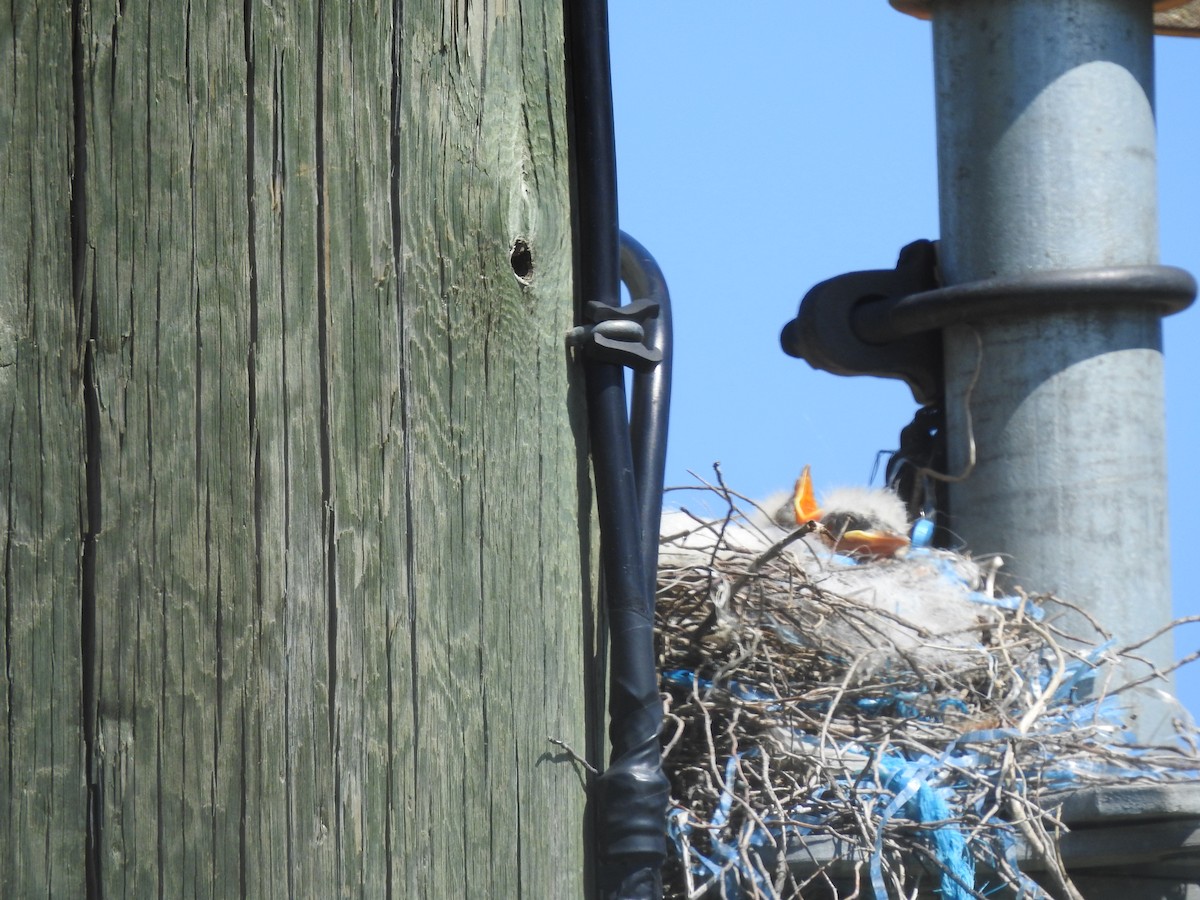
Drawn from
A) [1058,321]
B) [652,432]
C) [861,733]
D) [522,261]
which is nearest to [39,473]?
[522,261]

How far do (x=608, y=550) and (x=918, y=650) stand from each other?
2.01 metres

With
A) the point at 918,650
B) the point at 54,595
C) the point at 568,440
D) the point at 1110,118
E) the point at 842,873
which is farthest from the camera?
the point at 1110,118

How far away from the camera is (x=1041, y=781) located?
3.03 meters

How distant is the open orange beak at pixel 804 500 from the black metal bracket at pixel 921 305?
354 millimetres

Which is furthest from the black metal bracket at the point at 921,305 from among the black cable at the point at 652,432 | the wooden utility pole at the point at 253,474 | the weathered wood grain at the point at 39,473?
the weathered wood grain at the point at 39,473

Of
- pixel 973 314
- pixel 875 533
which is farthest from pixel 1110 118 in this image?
pixel 875 533

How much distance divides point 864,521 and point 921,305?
638mm

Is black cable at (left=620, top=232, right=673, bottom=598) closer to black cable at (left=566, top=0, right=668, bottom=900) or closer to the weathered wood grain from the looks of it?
black cable at (left=566, top=0, right=668, bottom=900)

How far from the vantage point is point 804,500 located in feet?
15.7

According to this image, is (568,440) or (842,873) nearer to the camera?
(568,440)

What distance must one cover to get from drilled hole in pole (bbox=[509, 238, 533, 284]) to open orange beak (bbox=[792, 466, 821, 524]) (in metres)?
3.02

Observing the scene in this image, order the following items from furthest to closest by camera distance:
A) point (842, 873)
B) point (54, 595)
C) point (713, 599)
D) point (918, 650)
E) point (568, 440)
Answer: point (918, 650) < point (713, 599) < point (842, 873) < point (568, 440) < point (54, 595)

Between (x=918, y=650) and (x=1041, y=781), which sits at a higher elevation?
(x=918, y=650)

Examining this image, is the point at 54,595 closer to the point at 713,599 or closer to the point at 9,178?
the point at 9,178
